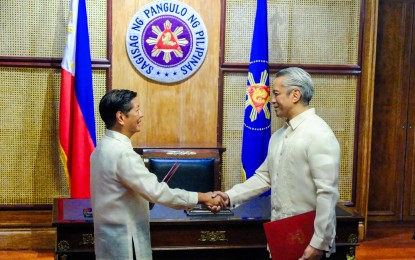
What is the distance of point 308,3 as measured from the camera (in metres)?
5.11

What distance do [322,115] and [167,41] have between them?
152 centimetres

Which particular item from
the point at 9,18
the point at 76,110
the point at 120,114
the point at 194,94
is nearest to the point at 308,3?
the point at 194,94

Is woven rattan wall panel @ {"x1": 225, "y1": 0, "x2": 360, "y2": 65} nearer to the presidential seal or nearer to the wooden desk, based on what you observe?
the presidential seal

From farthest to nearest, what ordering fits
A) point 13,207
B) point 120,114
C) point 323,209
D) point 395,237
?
point 395,237 < point 13,207 < point 120,114 < point 323,209

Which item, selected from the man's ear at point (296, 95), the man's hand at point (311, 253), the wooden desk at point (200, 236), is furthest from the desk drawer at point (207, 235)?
the man's ear at point (296, 95)

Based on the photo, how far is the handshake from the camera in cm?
293

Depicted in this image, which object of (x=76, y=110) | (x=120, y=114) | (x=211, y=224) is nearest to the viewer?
(x=120, y=114)

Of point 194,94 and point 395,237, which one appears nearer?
point 194,94

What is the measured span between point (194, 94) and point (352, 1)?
1614 mm

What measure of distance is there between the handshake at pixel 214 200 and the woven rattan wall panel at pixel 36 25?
2385 mm

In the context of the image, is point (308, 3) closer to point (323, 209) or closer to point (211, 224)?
point (211, 224)

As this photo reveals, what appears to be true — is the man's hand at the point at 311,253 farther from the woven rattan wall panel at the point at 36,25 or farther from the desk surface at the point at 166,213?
the woven rattan wall panel at the point at 36,25

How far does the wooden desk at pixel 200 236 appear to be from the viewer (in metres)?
3.13

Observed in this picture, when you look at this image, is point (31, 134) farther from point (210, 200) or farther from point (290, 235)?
point (290, 235)
